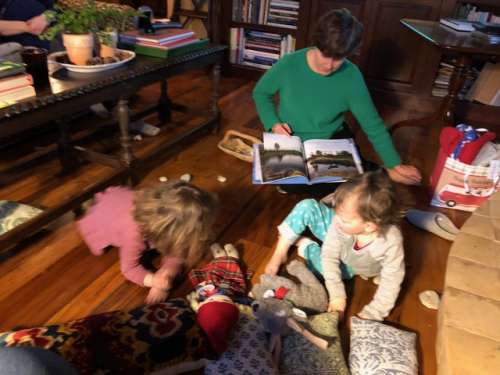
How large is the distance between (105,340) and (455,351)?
31.3 inches

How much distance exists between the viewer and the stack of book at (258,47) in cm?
305

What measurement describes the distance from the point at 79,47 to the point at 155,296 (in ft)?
2.84

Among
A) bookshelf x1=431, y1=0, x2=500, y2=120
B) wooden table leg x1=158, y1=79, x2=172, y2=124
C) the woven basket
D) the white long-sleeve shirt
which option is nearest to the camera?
the white long-sleeve shirt

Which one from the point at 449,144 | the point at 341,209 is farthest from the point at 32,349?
the point at 449,144

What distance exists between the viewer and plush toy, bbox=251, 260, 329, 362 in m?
1.12

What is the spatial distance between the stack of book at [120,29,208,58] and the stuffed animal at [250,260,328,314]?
3.34ft

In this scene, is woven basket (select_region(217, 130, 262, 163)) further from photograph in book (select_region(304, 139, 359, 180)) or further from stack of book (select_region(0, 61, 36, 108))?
stack of book (select_region(0, 61, 36, 108))

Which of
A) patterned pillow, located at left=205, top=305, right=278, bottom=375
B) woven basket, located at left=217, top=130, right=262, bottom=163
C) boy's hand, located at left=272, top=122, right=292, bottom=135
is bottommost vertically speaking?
patterned pillow, located at left=205, top=305, right=278, bottom=375

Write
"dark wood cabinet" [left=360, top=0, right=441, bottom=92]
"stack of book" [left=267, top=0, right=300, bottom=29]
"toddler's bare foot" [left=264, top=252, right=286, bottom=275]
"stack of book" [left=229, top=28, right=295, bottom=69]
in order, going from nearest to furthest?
"toddler's bare foot" [left=264, top=252, right=286, bottom=275], "dark wood cabinet" [left=360, top=0, right=441, bottom=92], "stack of book" [left=267, top=0, right=300, bottom=29], "stack of book" [left=229, top=28, right=295, bottom=69]

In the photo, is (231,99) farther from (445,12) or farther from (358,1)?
(445,12)

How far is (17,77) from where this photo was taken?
4.08ft

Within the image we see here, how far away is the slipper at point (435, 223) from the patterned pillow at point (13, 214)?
1.37m

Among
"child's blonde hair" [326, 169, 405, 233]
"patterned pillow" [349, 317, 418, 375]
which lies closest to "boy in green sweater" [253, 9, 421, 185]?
"child's blonde hair" [326, 169, 405, 233]

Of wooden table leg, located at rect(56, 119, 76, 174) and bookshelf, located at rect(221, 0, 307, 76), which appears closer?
wooden table leg, located at rect(56, 119, 76, 174)
